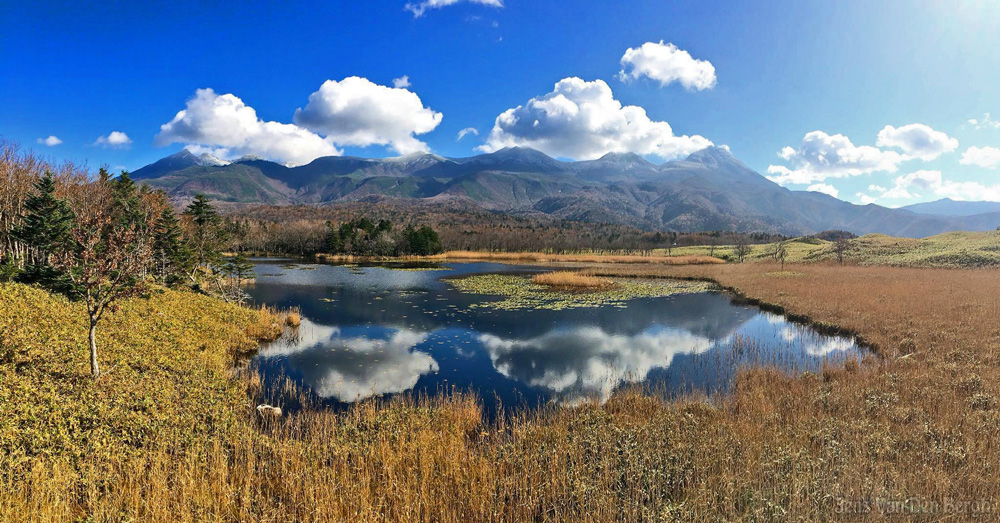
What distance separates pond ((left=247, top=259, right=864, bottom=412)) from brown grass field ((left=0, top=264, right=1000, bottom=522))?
3824mm

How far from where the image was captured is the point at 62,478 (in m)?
7.72

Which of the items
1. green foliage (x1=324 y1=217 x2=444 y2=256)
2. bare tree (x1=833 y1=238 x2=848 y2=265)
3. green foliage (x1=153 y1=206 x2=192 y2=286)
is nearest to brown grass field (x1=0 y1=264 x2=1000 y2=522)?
green foliage (x1=153 y1=206 x2=192 y2=286)

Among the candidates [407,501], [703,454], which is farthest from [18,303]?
[703,454]

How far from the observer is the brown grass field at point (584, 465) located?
24.2ft

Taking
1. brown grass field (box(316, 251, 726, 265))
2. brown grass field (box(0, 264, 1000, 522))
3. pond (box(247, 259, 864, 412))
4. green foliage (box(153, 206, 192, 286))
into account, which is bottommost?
pond (box(247, 259, 864, 412))

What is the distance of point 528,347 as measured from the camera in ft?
81.6

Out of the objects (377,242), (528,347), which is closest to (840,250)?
(528,347)

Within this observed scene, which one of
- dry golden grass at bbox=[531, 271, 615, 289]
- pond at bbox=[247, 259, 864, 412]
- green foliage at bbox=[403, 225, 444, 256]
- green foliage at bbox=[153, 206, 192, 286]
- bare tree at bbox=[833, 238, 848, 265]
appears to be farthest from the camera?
green foliage at bbox=[403, 225, 444, 256]

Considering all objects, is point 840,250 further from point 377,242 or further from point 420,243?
point 377,242

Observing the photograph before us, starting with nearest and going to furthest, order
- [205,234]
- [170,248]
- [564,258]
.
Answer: [170,248], [205,234], [564,258]

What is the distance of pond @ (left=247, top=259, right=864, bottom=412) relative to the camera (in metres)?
18.2

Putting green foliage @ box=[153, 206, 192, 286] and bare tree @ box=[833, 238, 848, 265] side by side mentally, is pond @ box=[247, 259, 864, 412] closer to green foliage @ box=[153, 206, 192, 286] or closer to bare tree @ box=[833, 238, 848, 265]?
green foliage @ box=[153, 206, 192, 286]

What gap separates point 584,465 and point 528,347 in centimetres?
1577

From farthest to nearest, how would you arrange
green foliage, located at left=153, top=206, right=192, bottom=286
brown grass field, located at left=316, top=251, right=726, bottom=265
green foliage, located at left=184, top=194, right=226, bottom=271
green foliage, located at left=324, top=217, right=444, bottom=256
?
green foliage, located at left=324, top=217, right=444, bottom=256 → brown grass field, located at left=316, top=251, right=726, bottom=265 → green foliage, located at left=184, top=194, right=226, bottom=271 → green foliage, located at left=153, top=206, right=192, bottom=286
